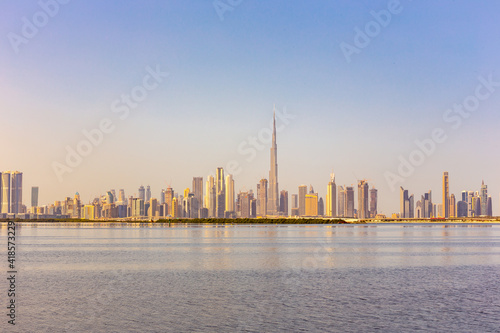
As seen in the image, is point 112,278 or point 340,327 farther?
point 112,278

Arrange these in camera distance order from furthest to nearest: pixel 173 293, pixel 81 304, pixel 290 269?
pixel 290 269 → pixel 173 293 → pixel 81 304

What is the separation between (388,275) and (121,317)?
29.6 meters

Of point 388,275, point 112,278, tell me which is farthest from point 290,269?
point 112,278

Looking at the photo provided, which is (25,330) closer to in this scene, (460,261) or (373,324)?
(373,324)

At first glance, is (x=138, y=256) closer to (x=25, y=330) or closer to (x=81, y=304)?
(x=81, y=304)

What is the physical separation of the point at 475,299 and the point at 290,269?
22.4 m

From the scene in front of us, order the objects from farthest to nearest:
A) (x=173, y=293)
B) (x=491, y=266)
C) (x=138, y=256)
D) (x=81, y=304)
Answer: (x=138, y=256), (x=491, y=266), (x=173, y=293), (x=81, y=304)

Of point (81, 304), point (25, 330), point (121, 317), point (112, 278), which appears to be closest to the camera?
point (25, 330)

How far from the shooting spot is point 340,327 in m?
28.5

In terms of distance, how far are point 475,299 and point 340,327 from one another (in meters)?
14.2

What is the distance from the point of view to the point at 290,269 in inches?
2200

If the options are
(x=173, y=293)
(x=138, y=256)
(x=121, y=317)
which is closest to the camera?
(x=121, y=317)

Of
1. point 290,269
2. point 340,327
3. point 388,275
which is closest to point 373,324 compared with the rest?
point 340,327

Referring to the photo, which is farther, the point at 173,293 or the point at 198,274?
the point at 198,274
